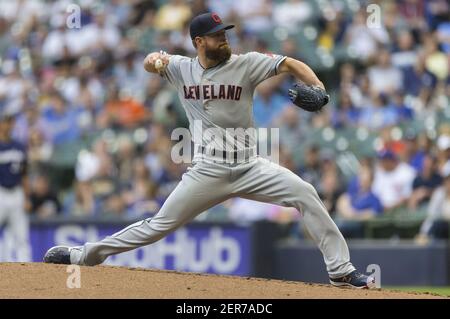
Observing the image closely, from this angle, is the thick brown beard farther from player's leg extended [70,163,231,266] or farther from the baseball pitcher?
player's leg extended [70,163,231,266]

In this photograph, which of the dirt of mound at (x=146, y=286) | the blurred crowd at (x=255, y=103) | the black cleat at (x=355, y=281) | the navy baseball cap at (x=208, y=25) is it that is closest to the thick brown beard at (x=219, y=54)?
the navy baseball cap at (x=208, y=25)

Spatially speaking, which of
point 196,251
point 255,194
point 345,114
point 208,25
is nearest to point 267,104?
point 345,114

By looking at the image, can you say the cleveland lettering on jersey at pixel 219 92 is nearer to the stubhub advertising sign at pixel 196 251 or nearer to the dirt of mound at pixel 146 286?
the dirt of mound at pixel 146 286

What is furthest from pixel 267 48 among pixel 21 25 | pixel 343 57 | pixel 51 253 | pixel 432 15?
pixel 51 253

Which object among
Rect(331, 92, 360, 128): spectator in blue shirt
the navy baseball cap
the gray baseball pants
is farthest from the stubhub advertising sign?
the navy baseball cap

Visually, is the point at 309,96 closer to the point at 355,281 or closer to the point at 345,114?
the point at 355,281

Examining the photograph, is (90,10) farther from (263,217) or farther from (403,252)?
(403,252)
